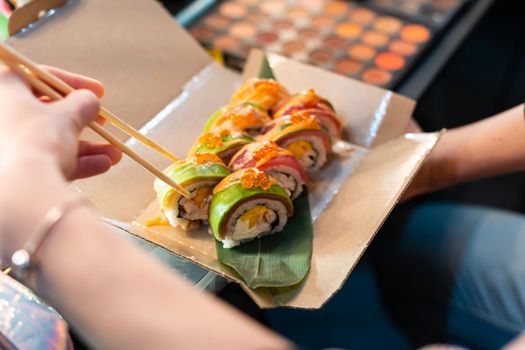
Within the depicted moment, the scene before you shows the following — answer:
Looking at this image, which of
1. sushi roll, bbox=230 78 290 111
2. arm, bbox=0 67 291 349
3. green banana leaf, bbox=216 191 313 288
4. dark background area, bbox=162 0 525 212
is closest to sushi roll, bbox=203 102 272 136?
sushi roll, bbox=230 78 290 111


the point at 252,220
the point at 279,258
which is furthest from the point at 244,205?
the point at 279,258

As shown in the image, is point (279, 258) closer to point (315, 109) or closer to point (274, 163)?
point (274, 163)

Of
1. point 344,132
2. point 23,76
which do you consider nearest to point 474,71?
point 344,132

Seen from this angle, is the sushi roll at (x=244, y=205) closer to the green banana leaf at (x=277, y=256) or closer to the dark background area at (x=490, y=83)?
the green banana leaf at (x=277, y=256)

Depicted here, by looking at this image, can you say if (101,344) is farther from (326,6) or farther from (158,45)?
(326,6)

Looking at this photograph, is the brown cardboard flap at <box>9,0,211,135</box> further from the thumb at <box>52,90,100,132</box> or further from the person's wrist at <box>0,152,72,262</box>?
the person's wrist at <box>0,152,72,262</box>

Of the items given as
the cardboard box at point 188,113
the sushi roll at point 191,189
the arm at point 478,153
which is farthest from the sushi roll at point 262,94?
the arm at point 478,153
